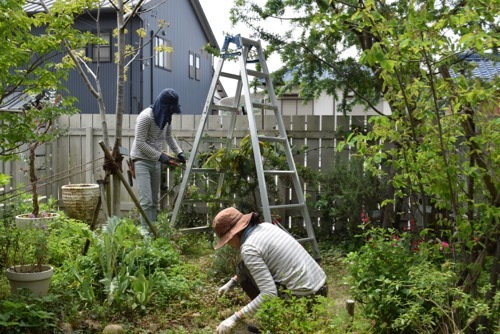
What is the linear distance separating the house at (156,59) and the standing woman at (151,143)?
633cm

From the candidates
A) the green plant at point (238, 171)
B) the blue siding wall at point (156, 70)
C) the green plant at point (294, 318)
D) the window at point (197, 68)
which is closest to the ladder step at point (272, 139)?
the green plant at point (238, 171)

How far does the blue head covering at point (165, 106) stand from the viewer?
6.18 m

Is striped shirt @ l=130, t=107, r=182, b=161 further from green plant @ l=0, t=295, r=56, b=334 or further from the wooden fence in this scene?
green plant @ l=0, t=295, r=56, b=334

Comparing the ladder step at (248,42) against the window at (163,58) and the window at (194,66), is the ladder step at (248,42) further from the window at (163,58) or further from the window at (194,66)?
the window at (194,66)

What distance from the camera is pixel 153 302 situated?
172 inches

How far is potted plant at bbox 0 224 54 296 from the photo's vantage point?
A: 4.05 meters

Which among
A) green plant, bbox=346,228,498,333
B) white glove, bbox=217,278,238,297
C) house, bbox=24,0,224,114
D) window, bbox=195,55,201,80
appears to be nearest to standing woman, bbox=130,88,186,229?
white glove, bbox=217,278,238,297

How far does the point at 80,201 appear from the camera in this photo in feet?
26.4

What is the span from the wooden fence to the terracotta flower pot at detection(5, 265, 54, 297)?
83.0 inches

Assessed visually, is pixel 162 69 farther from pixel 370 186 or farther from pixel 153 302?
pixel 153 302

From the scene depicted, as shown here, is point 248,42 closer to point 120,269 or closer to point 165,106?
point 165,106

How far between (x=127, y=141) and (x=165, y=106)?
2760 mm

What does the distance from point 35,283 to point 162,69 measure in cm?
1508

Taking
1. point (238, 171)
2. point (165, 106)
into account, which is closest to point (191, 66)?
point (238, 171)
